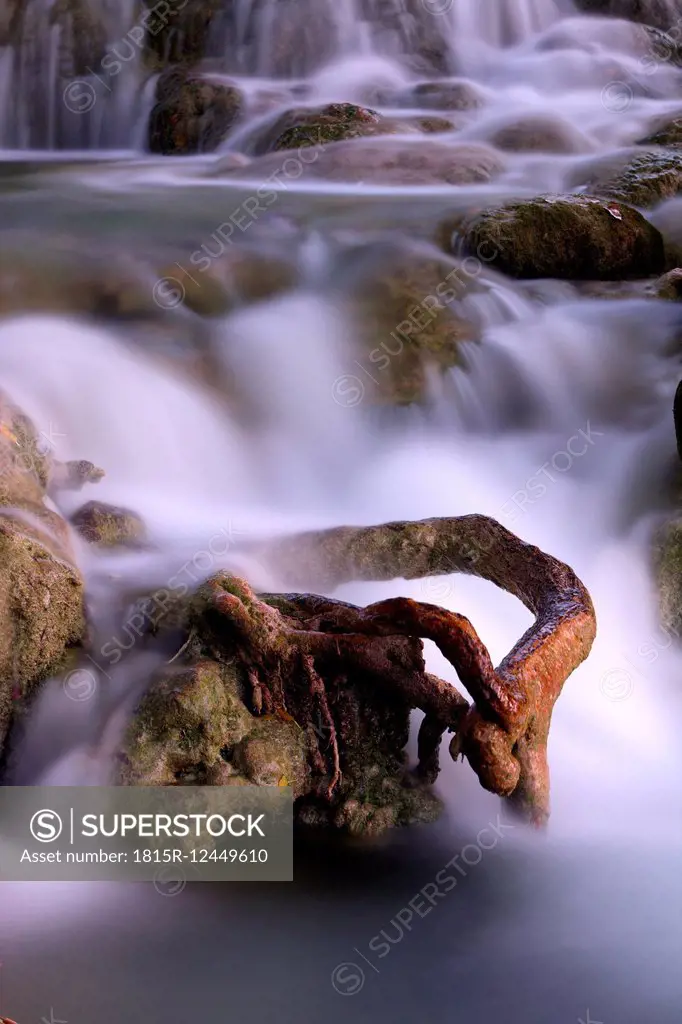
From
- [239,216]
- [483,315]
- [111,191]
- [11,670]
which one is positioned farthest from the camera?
[111,191]

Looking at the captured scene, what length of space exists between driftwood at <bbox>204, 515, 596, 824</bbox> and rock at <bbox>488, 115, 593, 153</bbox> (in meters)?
7.45

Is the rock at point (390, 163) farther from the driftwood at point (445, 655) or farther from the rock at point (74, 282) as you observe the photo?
the driftwood at point (445, 655)

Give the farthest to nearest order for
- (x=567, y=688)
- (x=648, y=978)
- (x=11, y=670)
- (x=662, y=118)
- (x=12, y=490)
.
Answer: (x=662, y=118) → (x=567, y=688) → (x=12, y=490) → (x=11, y=670) → (x=648, y=978)

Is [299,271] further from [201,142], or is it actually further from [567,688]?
[201,142]

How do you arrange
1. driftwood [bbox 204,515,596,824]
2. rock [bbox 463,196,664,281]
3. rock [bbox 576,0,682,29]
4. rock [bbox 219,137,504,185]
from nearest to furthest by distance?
driftwood [bbox 204,515,596,824]
rock [bbox 463,196,664,281]
rock [bbox 219,137,504,185]
rock [bbox 576,0,682,29]

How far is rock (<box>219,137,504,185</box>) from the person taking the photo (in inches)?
376

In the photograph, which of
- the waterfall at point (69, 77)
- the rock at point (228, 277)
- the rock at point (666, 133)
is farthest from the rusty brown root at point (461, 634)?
the waterfall at point (69, 77)

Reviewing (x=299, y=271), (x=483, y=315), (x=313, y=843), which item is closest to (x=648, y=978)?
(x=313, y=843)

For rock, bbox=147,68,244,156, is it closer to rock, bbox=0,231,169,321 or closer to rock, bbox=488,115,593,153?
rock, bbox=488,115,593,153

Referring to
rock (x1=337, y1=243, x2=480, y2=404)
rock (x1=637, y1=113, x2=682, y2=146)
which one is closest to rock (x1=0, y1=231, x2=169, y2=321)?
rock (x1=337, y1=243, x2=480, y2=404)

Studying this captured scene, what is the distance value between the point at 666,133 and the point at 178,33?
6.82 metres

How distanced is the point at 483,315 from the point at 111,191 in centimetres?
410

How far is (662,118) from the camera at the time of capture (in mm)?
11008

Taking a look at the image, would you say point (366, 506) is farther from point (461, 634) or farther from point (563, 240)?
point (563, 240)
